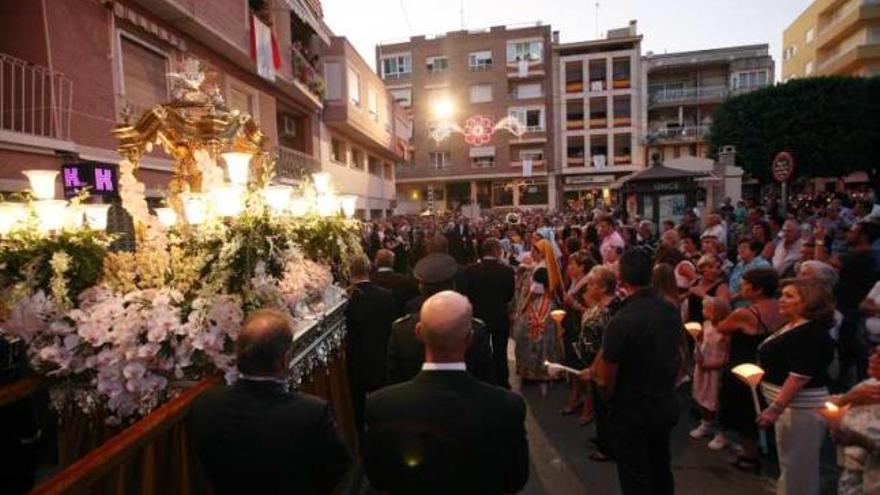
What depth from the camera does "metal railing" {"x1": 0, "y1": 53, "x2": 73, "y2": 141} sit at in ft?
26.7

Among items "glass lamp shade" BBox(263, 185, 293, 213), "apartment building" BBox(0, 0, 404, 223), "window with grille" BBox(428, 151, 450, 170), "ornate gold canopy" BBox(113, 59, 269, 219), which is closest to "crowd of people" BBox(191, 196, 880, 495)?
"glass lamp shade" BBox(263, 185, 293, 213)

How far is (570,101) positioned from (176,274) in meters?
48.4

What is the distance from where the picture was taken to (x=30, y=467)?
4020 millimetres

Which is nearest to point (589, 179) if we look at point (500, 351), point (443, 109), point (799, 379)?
point (443, 109)

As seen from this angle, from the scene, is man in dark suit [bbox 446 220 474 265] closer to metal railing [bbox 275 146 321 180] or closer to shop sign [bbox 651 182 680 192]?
metal railing [bbox 275 146 321 180]

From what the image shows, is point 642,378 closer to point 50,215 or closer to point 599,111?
point 50,215

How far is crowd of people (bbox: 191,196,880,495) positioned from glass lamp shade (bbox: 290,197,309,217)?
785mm

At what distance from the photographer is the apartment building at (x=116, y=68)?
27.0 ft

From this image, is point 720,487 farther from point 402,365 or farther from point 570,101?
point 570,101

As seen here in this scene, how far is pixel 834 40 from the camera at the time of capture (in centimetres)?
4100

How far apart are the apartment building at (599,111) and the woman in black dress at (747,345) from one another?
42.8m

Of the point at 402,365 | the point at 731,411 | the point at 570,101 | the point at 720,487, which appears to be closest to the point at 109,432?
the point at 402,365

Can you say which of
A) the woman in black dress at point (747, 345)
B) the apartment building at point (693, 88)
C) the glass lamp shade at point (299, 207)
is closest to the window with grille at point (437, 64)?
the apartment building at point (693, 88)

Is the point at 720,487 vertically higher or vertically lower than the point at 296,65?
lower
